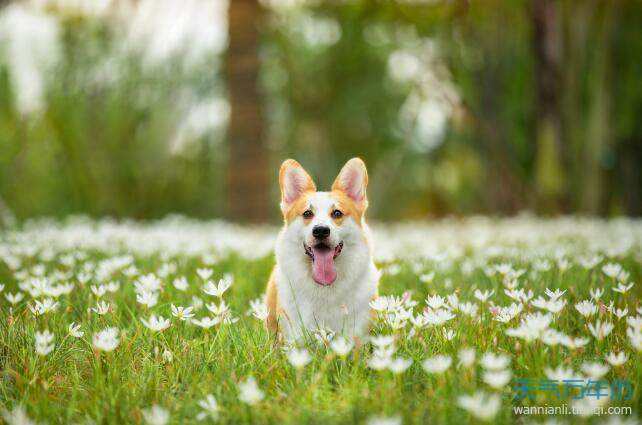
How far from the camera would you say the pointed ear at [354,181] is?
3.43m

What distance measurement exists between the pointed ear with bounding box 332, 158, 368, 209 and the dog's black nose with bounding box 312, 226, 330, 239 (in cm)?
53

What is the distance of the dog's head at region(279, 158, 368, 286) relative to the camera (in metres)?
3.04

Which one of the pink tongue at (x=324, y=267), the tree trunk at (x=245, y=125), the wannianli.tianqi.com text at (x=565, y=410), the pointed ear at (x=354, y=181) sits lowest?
the wannianli.tianqi.com text at (x=565, y=410)

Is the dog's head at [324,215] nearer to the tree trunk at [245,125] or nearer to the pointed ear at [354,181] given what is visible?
the pointed ear at [354,181]

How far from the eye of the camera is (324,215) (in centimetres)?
316

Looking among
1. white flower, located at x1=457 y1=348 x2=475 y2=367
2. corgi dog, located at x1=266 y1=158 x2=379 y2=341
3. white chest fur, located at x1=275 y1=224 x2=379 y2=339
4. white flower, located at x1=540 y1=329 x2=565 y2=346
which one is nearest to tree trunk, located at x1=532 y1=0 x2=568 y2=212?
corgi dog, located at x1=266 y1=158 x2=379 y2=341

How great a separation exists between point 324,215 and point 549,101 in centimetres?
779

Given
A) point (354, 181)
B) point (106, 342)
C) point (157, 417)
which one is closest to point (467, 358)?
point (157, 417)

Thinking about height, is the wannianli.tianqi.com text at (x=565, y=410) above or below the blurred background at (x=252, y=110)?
below

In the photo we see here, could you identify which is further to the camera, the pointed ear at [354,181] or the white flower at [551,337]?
the pointed ear at [354,181]

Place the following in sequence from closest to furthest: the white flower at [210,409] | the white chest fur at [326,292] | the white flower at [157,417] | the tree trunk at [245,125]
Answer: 1. the white flower at [157,417]
2. the white flower at [210,409]
3. the white chest fur at [326,292]
4. the tree trunk at [245,125]

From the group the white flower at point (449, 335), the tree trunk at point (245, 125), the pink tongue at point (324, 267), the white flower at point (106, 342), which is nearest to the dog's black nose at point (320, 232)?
the pink tongue at point (324, 267)

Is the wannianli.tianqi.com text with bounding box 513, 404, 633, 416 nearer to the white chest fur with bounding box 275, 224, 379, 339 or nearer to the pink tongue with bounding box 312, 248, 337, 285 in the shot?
the white chest fur with bounding box 275, 224, 379, 339

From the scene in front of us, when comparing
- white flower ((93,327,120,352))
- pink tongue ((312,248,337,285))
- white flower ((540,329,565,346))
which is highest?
pink tongue ((312,248,337,285))
